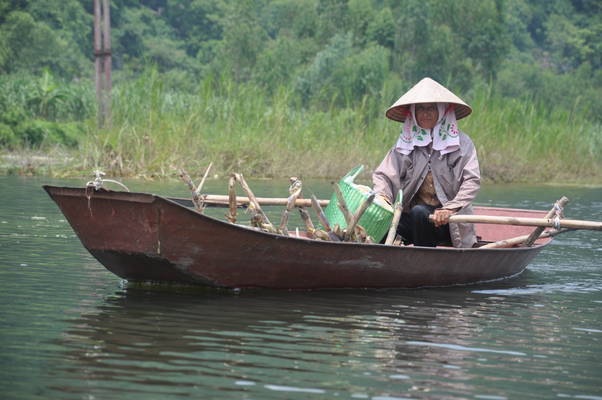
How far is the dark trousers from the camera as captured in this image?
20.9ft

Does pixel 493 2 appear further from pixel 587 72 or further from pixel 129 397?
pixel 129 397

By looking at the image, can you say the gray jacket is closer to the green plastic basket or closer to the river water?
the green plastic basket

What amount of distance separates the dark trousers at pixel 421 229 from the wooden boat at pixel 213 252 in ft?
1.33

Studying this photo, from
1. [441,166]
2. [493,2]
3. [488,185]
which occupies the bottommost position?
[488,185]

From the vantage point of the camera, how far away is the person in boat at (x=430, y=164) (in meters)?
6.32

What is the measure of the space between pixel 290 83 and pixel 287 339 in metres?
11.8

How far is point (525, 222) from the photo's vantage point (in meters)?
6.09

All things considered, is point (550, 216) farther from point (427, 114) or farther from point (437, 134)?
point (427, 114)

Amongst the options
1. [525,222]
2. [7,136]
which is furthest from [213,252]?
[7,136]

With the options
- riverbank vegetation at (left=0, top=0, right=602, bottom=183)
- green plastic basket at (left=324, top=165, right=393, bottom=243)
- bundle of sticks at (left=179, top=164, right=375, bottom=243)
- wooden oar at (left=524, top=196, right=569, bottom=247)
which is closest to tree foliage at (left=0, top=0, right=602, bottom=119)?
riverbank vegetation at (left=0, top=0, right=602, bottom=183)

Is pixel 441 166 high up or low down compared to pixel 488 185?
up

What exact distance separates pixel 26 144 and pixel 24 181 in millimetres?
3445

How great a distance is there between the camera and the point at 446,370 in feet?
13.3

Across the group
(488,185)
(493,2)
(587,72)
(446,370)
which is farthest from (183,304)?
(587,72)
